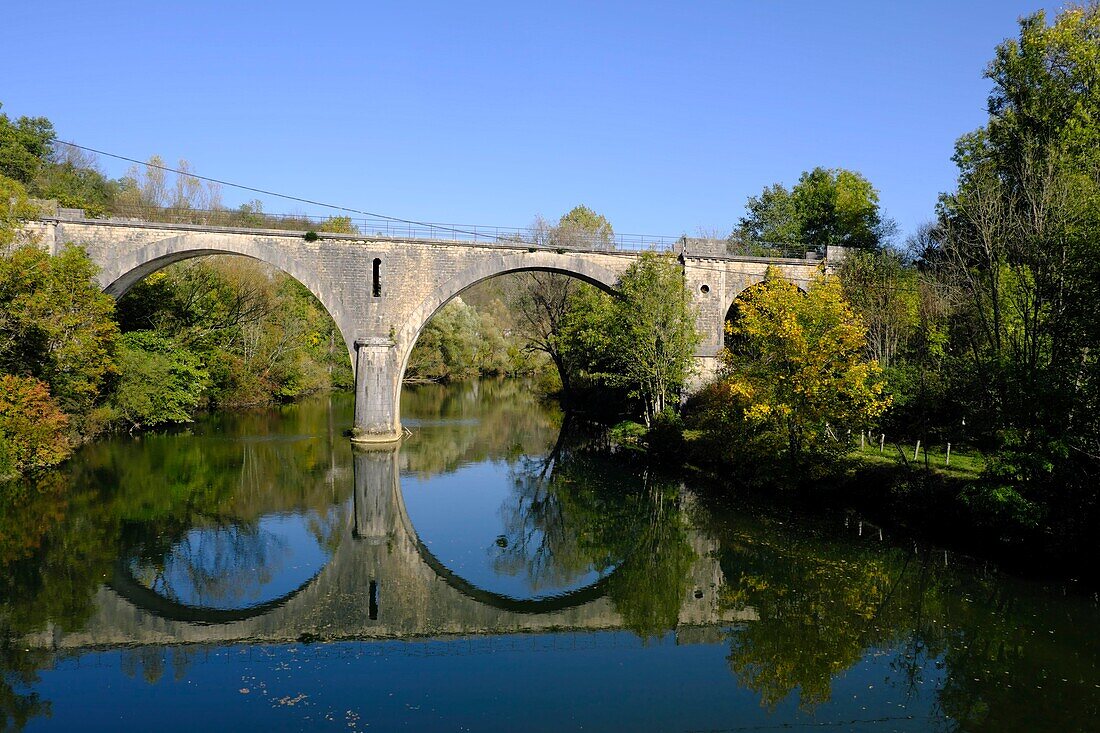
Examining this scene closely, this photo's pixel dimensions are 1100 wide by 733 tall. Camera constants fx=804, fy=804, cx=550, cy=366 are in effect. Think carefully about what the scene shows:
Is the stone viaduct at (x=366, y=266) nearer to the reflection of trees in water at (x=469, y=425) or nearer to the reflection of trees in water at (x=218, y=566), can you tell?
the reflection of trees in water at (x=469, y=425)

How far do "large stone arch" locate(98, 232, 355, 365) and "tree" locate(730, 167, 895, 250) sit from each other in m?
20.9

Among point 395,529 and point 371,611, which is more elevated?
point 395,529

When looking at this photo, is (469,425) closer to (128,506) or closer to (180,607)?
(128,506)

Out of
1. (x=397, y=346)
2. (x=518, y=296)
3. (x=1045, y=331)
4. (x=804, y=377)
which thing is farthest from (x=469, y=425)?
(x=1045, y=331)

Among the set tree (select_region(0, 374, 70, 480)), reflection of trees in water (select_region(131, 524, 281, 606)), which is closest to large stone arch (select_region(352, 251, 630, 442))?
tree (select_region(0, 374, 70, 480))

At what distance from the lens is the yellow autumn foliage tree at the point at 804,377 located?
21484mm

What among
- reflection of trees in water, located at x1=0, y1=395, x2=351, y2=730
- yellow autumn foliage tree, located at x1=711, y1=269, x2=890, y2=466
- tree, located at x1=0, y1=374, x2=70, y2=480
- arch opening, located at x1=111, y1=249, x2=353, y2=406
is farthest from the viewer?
arch opening, located at x1=111, y1=249, x2=353, y2=406

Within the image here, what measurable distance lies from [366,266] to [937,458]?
20601 mm

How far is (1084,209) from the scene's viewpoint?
1678 centimetres

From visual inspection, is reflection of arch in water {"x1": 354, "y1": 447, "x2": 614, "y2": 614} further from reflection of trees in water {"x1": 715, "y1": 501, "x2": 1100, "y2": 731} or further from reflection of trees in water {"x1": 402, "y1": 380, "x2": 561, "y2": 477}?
reflection of trees in water {"x1": 715, "y1": 501, "x2": 1100, "y2": 731}

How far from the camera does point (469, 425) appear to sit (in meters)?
39.0

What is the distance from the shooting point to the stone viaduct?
29.2 meters

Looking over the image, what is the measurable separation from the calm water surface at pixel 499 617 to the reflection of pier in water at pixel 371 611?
55 millimetres

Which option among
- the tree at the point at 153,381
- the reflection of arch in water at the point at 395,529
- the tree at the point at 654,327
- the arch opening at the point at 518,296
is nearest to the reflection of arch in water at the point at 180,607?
the reflection of arch in water at the point at 395,529
